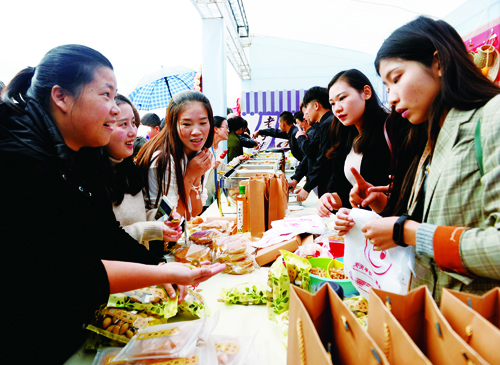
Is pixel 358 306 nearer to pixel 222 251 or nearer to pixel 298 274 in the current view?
pixel 298 274

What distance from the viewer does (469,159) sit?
91 centimetres

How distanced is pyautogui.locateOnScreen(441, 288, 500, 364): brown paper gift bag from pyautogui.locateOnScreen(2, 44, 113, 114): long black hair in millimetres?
1196

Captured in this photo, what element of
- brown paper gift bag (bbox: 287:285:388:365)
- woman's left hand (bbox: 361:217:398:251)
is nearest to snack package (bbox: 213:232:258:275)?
woman's left hand (bbox: 361:217:398:251)

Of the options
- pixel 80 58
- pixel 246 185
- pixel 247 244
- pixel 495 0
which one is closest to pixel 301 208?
pixel 246 185

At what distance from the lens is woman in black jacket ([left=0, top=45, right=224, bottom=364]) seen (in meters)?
0.73

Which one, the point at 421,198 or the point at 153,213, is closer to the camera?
the point at 421,198

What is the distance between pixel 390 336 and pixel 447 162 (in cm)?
64

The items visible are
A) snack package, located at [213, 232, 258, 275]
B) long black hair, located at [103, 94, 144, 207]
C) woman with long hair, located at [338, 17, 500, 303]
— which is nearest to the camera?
woman with long hair, located at [338, 17, 500, 303]

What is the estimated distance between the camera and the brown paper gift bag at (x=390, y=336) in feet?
1.64

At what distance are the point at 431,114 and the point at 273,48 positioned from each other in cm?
1182

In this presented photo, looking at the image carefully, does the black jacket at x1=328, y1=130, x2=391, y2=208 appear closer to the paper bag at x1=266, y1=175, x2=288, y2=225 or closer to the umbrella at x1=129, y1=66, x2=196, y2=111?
the paper bag at x1=266, y1=175, x2=288, y2=225

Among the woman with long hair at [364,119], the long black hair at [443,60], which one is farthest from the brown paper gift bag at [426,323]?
the woman with long hair at [364,119]

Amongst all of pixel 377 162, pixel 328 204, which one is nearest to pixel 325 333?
pixel 328 204

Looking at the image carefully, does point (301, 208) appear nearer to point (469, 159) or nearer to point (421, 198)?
point (421, 198)
